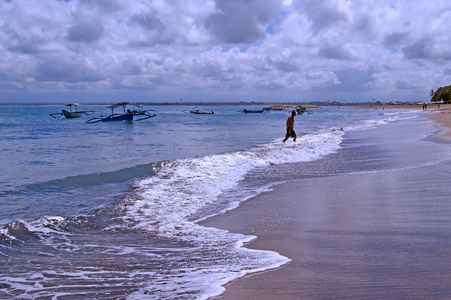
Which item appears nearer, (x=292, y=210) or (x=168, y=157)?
(x=292, y=210)

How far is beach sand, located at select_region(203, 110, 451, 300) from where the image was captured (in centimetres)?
393

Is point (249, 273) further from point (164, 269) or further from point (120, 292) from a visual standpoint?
point (120, 292)

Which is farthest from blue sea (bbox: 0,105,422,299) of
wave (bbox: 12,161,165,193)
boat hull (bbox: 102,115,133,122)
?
boat hull (bbox: 102,115,133,122)

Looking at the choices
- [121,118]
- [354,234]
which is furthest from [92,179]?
[121,118]

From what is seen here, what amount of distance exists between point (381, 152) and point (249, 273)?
513 inches

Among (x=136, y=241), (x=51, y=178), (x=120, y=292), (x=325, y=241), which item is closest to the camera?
(x=120, y=292)

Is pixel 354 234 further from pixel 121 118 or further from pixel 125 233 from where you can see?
pixel 121 118

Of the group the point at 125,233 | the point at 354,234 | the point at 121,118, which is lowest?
the point at 125,233

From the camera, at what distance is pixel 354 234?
5.66m

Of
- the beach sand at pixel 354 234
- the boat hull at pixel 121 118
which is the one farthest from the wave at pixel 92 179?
the boat hull at pixel 121 118

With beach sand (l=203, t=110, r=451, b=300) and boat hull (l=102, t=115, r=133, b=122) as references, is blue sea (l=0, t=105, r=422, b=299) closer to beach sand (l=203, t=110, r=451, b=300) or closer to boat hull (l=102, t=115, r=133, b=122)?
beach sand (l=203, t=110, r=451, b=300)

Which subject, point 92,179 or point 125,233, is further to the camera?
point 92,179

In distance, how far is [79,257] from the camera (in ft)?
17.9

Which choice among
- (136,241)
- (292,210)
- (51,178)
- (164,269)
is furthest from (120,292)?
(51,178)
